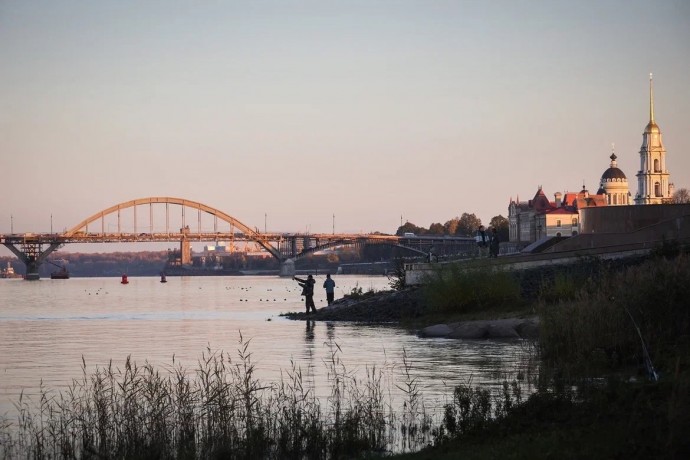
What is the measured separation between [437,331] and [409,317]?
6252 mm

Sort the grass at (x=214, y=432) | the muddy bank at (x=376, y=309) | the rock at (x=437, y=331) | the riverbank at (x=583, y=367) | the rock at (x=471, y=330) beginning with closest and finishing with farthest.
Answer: the riverbank at (x=583, y=367), the grass at (x=214, y=432), the rock at (x=471, y=330), the rock at (x=437, y=331), the muddy bank at (x=376, y=309)

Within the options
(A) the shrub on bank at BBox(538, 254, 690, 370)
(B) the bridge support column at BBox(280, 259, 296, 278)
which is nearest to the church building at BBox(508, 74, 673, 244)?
(B) the bridge support column at BBox(280, 259, 296, 278)

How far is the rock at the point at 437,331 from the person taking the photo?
31.0 metres

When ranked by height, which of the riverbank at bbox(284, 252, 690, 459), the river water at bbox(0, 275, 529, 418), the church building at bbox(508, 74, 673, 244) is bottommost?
the river water at bbox(0, 275, 529, 418)

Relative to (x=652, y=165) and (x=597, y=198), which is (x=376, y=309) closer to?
(x=597, y=198)

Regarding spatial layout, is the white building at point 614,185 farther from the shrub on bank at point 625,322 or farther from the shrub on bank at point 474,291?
the shrub on bank at point 625,322

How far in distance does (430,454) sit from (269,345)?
58.9 ft

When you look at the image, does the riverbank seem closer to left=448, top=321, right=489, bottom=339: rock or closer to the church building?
left=448, top=321, right=489, bottom=339: rock

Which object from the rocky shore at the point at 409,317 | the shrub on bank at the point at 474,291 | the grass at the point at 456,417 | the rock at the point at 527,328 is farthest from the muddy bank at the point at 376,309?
the grass at the point at 456,417

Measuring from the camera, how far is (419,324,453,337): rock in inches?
1219

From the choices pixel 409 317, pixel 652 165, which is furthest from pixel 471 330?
pixel 652 165

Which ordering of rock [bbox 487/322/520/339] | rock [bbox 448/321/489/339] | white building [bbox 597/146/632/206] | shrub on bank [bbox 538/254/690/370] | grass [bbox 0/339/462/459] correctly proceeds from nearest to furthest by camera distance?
grass [bbox 0/339/462/459] < shrub on bank [bbox 538/254/690/370] < rock [bbox 487/322/520/339] < rock [bbox 448/321/489/339] < white building [bbox 597/146/632/206]

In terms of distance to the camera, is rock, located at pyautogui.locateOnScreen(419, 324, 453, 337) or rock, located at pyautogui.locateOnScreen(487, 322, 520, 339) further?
rock, located at pyautogui.locateOnScreen(419, 324, 453, 337)

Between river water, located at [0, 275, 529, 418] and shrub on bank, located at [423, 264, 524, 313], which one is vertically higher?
shrub on bank, located at [423, 264, 524, 313]
